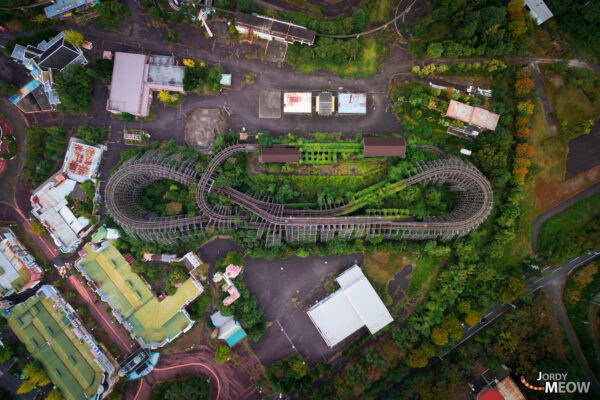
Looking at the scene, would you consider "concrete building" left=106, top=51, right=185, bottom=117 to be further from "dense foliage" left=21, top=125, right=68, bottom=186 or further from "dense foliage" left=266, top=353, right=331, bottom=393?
"dense foliage" left=266, top=353, right=331, bottom=393

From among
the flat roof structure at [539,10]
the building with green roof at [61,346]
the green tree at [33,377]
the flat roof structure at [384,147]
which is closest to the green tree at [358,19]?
the flat roof structure at [384,147]

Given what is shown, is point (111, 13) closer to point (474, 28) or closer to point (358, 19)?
point (358, 19)

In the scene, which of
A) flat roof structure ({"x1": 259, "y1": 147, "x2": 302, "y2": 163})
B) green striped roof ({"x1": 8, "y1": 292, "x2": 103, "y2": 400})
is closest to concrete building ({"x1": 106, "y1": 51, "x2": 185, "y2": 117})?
flat roof structure ({"x1": 259, "y1": 147, "x2": 302, "y2": 163})

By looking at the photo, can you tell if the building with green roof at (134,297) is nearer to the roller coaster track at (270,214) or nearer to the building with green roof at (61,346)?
the building with green roof at (61,346)

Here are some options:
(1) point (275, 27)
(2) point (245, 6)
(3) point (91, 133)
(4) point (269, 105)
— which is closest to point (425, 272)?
(4) point (269, 105)

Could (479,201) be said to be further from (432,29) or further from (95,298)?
(95,298)

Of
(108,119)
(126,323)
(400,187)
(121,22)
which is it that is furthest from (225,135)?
(126,323)
